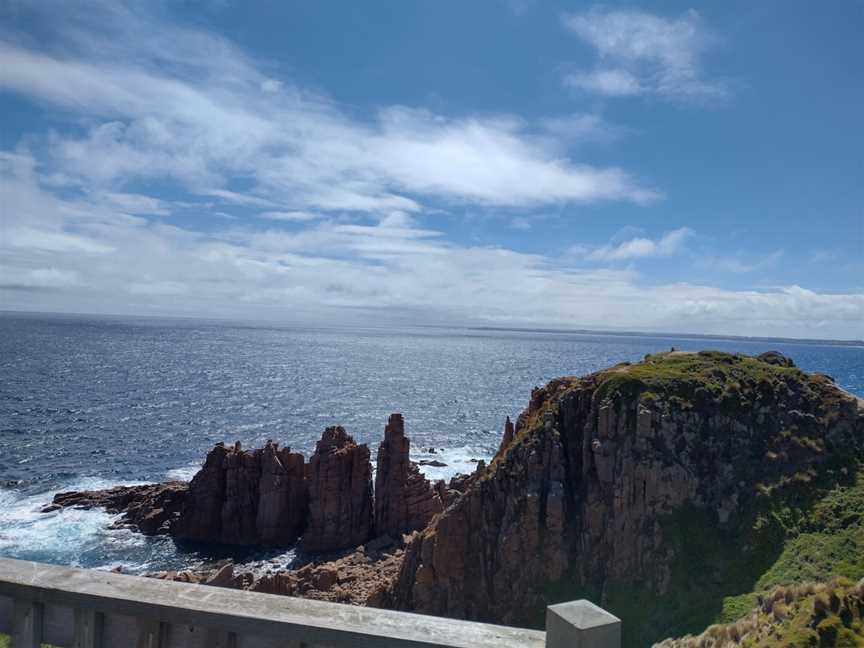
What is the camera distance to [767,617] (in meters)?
17.7

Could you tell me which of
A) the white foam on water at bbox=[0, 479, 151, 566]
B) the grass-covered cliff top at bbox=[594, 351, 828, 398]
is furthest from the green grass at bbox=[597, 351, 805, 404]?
the white foam on water at bbox=[0, 479, 151, 566]

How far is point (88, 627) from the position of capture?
5363mm

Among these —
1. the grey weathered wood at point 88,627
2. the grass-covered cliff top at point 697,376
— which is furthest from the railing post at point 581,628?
the grass-covered cliff top at point 697,376

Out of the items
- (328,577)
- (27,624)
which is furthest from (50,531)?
(27,624)

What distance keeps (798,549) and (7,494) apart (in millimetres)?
70709

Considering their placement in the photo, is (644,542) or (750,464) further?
(750,464)

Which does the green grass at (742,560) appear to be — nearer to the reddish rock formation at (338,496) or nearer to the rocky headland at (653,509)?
the rocky headland at (653,509)

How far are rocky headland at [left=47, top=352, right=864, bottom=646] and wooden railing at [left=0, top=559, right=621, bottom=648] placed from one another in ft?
101

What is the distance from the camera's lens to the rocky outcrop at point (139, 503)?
2335 inches

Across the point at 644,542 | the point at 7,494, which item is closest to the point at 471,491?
the point at 644,542

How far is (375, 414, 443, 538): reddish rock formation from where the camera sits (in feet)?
201

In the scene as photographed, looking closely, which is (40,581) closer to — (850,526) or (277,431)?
(850,526)

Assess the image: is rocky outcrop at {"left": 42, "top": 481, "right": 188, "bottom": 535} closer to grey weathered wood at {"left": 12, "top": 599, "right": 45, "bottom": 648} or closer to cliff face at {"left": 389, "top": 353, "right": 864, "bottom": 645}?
cliff face at {"left": 389, "top": 353, "right": 864, "bottom": 645}

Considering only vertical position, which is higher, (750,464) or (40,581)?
(40,581)
